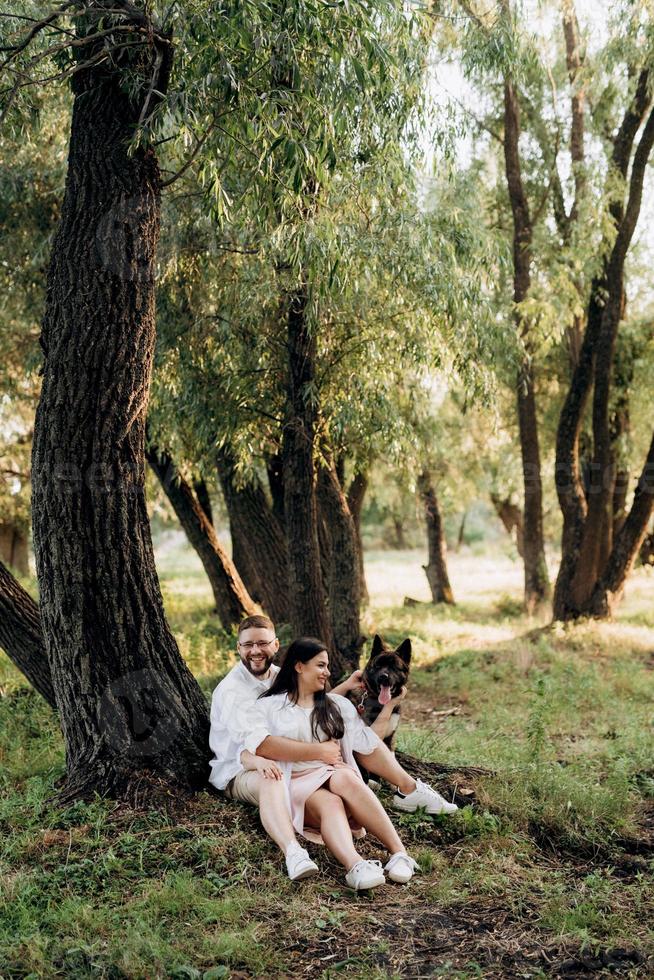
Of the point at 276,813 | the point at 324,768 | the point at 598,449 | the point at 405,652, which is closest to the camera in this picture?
the point at 276,813

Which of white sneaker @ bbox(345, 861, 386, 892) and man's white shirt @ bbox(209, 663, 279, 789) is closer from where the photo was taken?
white sneaker @ bbox(345, 861, 386, 892)

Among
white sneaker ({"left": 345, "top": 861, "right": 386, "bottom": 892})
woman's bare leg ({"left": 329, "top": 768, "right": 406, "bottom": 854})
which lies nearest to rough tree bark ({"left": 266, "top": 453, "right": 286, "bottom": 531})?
woman's bare leg ({"left": 329, "top": 768, "right": 406, "bottom": 854})

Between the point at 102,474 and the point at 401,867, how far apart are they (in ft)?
9.06

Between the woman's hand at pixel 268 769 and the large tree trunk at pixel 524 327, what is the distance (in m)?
8.63

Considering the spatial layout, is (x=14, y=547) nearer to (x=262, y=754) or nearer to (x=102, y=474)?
(x=102, y=474)

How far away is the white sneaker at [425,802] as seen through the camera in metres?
5.79

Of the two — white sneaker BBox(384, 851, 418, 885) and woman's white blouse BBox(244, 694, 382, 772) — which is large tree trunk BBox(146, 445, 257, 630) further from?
white sneaker BBox(384, 851, 418, 885)

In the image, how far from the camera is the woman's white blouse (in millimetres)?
5332

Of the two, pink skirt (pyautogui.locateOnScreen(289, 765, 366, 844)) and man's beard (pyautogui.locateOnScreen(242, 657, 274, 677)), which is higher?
man's beard (pyautogui.locateOnScreen(242, 657, 274, 677))

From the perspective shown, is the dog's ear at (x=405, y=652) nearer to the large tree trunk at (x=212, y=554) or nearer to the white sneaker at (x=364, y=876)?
the white sneaker at (x=364, y=876)

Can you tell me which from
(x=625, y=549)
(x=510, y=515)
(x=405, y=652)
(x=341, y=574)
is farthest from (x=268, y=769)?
(x=510, y=515)

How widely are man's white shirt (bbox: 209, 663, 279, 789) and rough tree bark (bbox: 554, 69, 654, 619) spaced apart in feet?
30.2

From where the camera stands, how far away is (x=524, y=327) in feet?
46.6

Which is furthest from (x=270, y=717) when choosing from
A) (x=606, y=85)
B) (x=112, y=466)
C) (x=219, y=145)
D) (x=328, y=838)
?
(x=606, y=85)
